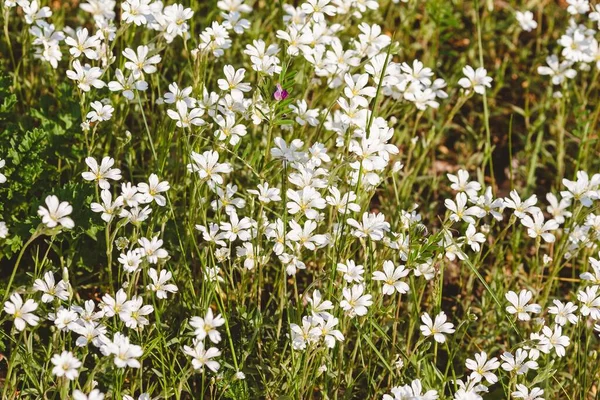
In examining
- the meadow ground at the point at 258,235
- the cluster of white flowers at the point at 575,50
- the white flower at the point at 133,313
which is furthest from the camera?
the cluster of white flowers at the point at 575,50

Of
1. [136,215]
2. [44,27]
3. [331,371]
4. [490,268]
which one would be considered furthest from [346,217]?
[44,27]

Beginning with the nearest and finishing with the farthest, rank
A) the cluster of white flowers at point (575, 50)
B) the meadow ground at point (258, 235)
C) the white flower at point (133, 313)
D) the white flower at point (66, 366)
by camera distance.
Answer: the white flower at point (66, 366) < the white flower at point (133, 313) < the meadow ground at point (258, 235) < the cluster of white flowers at point (575, 50)

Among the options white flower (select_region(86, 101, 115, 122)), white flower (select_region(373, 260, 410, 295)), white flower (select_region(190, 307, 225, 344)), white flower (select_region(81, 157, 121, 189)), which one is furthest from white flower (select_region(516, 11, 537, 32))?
white flower (select_region(190, 307, 225, 344))

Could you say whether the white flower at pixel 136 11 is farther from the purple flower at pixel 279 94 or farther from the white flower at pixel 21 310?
the white flower at pixel 21 310

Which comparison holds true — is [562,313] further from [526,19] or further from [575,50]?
[526,19]

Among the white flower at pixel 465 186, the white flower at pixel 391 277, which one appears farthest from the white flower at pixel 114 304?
the white flower at pixel 465 186

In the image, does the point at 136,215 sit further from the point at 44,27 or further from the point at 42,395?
the point at 44,27

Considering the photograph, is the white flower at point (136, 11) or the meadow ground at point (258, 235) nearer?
the meadow ground at point (258, 235)

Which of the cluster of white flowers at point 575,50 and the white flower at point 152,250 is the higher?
the cluster of white flowers at point 575,50

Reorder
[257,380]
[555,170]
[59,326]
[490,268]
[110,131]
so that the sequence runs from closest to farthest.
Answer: [59,326], [257,380], [110,131], [490,268], [555,170]
